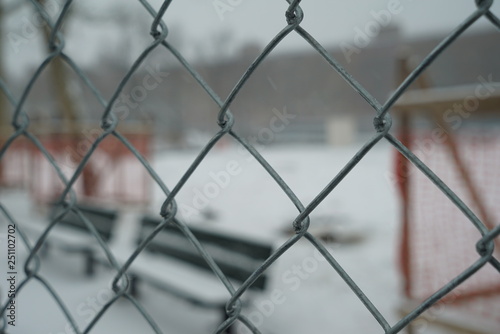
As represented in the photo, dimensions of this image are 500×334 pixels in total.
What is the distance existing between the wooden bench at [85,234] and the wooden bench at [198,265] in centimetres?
56

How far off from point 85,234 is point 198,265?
6.54ft

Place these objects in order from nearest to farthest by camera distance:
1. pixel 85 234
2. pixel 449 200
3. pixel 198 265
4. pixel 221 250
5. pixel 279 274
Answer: pixel 449 200 < pixel 221 250 < pixel 198 265 < pixel 279 274 < pixel 85 234

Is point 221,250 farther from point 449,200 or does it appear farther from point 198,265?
point 449,200

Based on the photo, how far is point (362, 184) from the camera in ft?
32.5

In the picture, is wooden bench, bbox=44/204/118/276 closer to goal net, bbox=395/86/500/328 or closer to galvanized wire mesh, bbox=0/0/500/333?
goal net, bbox=395/86/500/328

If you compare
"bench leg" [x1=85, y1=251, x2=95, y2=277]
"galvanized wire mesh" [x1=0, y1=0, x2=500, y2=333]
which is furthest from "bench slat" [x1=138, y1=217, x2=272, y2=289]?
"galvanized wire mesh" [x1=0, y1=0, x2=500, y2=333]

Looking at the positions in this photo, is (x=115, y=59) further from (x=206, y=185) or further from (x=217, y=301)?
(x=217, y=301)

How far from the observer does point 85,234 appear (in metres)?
5.11

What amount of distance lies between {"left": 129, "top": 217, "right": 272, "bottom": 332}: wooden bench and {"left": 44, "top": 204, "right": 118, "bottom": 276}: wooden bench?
0.56 metres

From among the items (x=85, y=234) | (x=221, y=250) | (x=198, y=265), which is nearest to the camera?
(x=221, y=250)

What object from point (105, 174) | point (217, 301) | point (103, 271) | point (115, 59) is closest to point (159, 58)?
point (115, 59)

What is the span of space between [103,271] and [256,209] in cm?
373

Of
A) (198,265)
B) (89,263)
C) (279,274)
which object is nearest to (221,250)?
(198,265)

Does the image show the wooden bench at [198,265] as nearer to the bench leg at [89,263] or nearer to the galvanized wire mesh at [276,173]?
the bench leg at [89,263]
